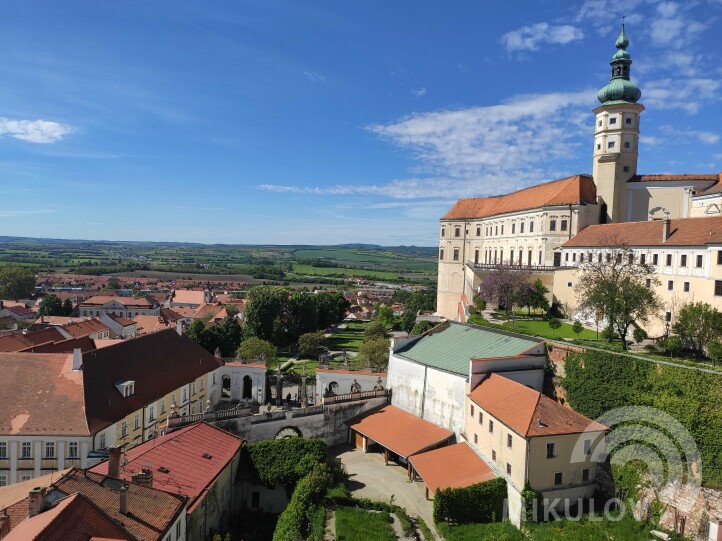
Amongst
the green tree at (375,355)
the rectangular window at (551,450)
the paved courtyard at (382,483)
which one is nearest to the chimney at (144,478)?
the paved courtyard at (382,483)

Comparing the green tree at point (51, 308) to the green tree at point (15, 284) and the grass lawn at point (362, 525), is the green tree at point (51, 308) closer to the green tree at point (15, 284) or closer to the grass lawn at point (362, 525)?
the green tree at point (15, 284)

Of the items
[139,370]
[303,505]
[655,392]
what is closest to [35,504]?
[303,505]

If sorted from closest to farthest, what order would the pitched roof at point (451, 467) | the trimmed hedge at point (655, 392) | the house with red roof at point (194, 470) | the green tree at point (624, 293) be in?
the house with red roof at point (194, 470), the trimmed hedge at point (655, 392), the pitched roof at point (451, 467), the green tree at point (624, 293)

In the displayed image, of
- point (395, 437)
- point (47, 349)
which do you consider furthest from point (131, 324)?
point (395, 437)

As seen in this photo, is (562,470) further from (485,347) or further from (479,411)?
(485,347)

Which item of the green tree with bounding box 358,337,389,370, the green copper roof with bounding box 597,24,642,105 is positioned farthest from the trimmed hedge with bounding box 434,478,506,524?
the green copper roof with bounding box 597,24,642,105

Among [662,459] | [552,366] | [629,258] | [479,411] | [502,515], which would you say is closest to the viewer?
[662,459]

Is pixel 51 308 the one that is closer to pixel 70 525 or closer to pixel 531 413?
pixel 70 525
